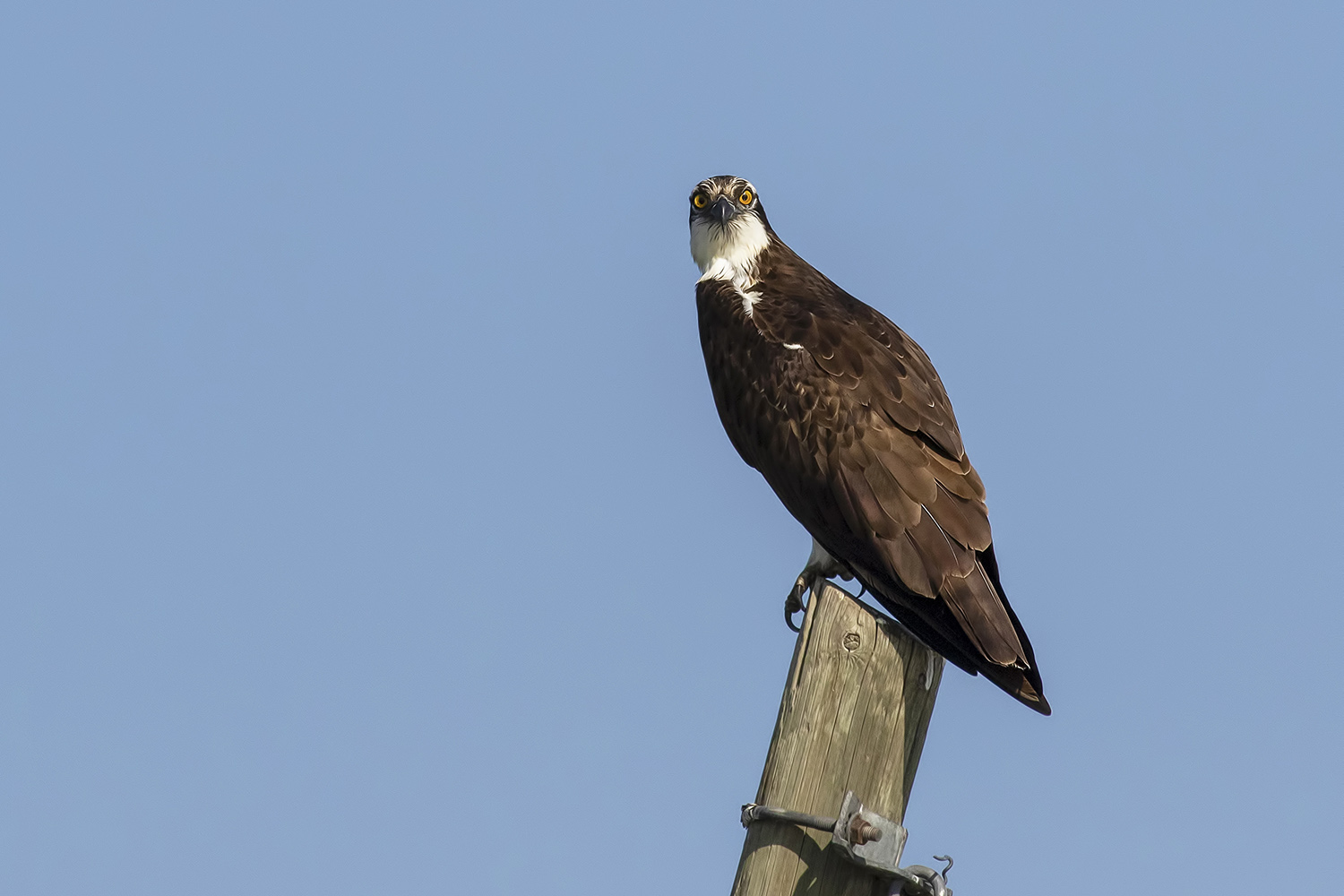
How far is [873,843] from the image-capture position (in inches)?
169

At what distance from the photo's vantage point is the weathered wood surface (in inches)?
172

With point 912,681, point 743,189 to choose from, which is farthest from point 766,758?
point 743,189

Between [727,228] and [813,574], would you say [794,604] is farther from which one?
[727,228]

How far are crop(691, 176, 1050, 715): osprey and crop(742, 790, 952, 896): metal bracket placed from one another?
811 mm

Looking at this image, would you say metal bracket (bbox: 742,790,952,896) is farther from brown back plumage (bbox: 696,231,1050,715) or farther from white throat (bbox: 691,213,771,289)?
white throat (bbox: 691,213,771,289)

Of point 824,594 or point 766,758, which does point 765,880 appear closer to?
point 766,758

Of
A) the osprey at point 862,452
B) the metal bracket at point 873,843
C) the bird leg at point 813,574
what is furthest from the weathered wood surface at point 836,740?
the bird leg at point 813,574

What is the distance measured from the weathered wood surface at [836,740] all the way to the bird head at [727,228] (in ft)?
13.4

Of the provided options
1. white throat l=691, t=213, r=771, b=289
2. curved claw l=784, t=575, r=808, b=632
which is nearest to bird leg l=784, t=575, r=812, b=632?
curved claw l=784, t=575, r=808, b=632

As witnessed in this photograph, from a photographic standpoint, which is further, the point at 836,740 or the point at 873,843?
the point at 836,740

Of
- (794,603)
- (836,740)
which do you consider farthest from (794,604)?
(836,740)

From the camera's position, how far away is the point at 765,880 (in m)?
4.38

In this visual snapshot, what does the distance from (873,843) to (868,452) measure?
2.63 meters

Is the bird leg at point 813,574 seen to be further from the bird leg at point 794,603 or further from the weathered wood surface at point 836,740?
the weathered wood surface at point 836,740
